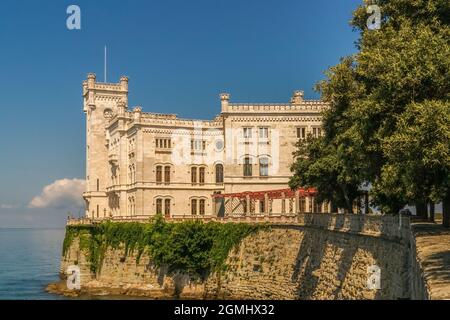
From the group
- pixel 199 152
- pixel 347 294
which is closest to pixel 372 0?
pixel 347 294

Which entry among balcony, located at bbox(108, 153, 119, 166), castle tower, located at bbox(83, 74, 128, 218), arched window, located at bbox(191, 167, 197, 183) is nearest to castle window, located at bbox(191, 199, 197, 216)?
arched window, located at bbox(191, 167, 197, 183)

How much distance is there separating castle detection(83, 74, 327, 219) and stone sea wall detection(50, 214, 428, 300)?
971 centimetres

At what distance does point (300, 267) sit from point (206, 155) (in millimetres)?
24007

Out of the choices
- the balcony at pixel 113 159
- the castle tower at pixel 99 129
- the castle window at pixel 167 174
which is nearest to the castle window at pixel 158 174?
the castle window at pixel 167 174

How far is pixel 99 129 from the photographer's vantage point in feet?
245

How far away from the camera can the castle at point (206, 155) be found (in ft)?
196

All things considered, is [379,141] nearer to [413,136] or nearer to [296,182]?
[413,136]

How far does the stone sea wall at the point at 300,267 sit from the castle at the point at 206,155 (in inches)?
382

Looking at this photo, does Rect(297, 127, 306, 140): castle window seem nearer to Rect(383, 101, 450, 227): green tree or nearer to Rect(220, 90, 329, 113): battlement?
Rect(220, 90, 329, 113): battlement

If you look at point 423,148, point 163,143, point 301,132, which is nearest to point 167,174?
point 163,143

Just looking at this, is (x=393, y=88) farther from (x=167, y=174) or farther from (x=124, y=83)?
(x=124, y=83)

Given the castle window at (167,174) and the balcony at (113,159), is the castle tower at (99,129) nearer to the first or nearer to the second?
the balcony at (113,159)

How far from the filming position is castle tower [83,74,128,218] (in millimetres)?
73938
